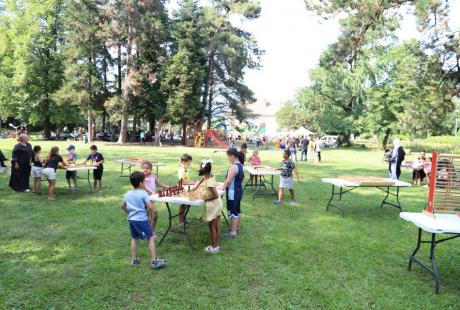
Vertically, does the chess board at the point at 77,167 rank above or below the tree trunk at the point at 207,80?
below

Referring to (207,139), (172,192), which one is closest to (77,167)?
(172,192)

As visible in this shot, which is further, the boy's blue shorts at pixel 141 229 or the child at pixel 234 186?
the child at pixel 234 186

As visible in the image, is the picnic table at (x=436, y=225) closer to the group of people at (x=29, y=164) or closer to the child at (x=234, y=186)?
the child at (x=234, y=186)

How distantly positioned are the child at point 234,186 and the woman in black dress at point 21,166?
6251 millimetres

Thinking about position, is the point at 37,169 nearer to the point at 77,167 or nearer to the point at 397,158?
the point at 77,167

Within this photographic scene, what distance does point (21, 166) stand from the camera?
9.56m

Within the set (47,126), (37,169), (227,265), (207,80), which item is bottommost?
(227,265)

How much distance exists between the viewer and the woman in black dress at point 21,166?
30.8 feet

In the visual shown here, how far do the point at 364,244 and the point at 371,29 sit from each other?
28.1ft

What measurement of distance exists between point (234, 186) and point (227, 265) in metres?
1.48

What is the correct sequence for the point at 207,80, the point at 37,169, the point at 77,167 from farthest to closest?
the point at 207,80 < the point at 37,169 < the point at 77,167

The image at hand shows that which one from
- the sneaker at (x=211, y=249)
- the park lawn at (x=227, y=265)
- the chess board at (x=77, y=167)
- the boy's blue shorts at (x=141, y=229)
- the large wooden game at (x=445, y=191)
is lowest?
the park lawn at (x=227, y=265)

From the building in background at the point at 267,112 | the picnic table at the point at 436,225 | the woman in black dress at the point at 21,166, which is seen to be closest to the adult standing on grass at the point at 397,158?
the picnic table at the point at 436,225

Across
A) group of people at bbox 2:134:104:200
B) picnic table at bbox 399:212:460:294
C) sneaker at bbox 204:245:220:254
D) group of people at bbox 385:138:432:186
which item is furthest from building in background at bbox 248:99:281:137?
picnic table at bbox 399:212:460:294
